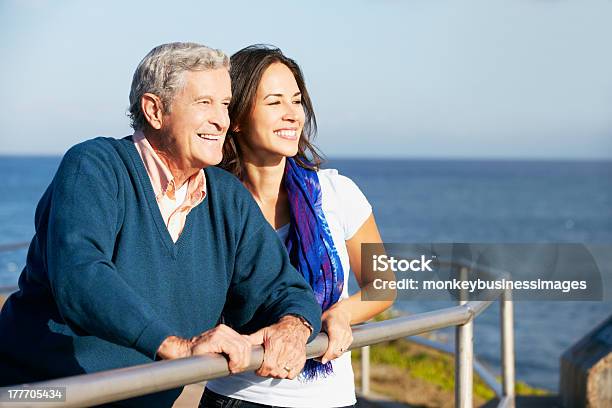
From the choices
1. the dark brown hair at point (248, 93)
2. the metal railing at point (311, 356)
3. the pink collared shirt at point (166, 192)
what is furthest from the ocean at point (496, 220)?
the pink collared shirt at point (166, 192)

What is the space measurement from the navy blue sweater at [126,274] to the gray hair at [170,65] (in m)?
0.14

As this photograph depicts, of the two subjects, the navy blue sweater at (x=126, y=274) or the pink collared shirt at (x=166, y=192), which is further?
the pink collared shirt at (x=166, y=192)

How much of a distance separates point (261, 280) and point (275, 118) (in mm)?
572

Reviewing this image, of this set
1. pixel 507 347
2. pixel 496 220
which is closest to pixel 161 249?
pixel 507 347

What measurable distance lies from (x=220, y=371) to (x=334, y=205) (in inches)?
41.5

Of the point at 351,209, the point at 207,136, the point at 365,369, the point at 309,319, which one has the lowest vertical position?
the point at 365,369

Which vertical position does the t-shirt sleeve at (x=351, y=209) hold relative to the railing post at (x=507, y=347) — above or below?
above

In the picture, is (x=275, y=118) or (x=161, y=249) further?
(x=275, y=118)

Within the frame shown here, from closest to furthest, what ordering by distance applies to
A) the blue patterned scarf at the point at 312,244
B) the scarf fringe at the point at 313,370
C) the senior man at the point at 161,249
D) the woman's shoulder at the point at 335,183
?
the senior man at the point at 161,249 < the scarf fringe at the point at 313,370 < the blue patterned scarf at the point at 312,244 < the woman's shoulder at the point at 335,183

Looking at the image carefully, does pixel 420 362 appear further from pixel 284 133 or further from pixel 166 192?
pixel 166 192

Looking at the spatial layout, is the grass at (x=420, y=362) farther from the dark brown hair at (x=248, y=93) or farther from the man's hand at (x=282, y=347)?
the man's hand at (x=282, y=347)

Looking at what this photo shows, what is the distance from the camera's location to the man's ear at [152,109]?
7.19ft

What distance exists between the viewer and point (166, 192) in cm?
221

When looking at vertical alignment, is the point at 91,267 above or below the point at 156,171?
below
